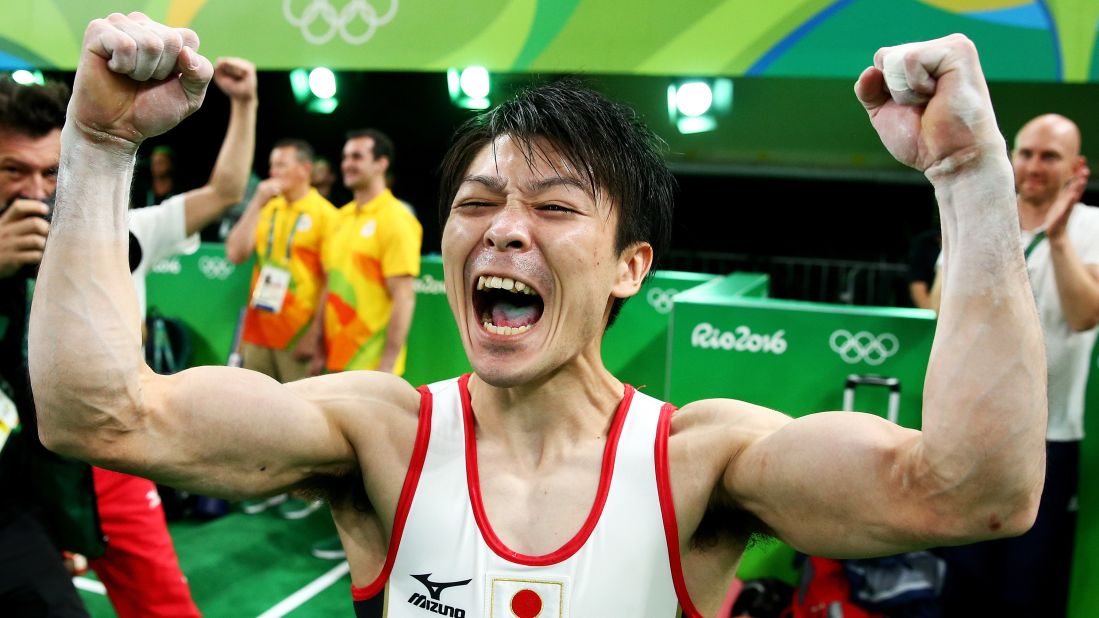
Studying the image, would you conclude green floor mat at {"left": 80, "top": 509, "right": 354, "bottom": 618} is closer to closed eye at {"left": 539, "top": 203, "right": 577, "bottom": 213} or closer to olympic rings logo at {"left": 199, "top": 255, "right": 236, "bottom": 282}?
olympic rings logo at {"left": 199, "top": 255, "right": 236, "bottom": 282}

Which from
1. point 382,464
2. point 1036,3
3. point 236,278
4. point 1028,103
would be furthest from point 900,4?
point 1028,103

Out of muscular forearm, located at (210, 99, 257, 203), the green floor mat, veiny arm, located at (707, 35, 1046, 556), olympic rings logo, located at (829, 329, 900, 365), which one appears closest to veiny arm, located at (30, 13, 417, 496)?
veiny arm, located at (707, 35, 1046, 556)

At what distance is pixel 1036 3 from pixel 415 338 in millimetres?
4008

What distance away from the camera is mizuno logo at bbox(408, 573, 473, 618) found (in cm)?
144

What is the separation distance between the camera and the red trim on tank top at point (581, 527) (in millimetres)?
1418

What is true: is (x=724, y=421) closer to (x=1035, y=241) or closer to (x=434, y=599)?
(x=434, y=599)

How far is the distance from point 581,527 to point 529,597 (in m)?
0.14

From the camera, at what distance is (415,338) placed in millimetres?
5508

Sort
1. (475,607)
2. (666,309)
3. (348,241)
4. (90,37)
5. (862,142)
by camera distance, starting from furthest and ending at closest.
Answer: (862,142)
(666,309)
(348,241)
(475,607)
(90,37)

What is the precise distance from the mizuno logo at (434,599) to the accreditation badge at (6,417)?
1.30 meters

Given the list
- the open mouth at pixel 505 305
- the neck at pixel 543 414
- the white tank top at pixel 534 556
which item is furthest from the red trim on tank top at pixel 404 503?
the open mouth at pixel 505 305

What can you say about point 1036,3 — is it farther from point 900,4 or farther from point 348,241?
point 348,241

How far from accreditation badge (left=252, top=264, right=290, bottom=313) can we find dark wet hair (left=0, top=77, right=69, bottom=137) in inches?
105

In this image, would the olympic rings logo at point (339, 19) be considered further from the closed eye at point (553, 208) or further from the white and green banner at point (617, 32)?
the closed eye at point (553, 208)
